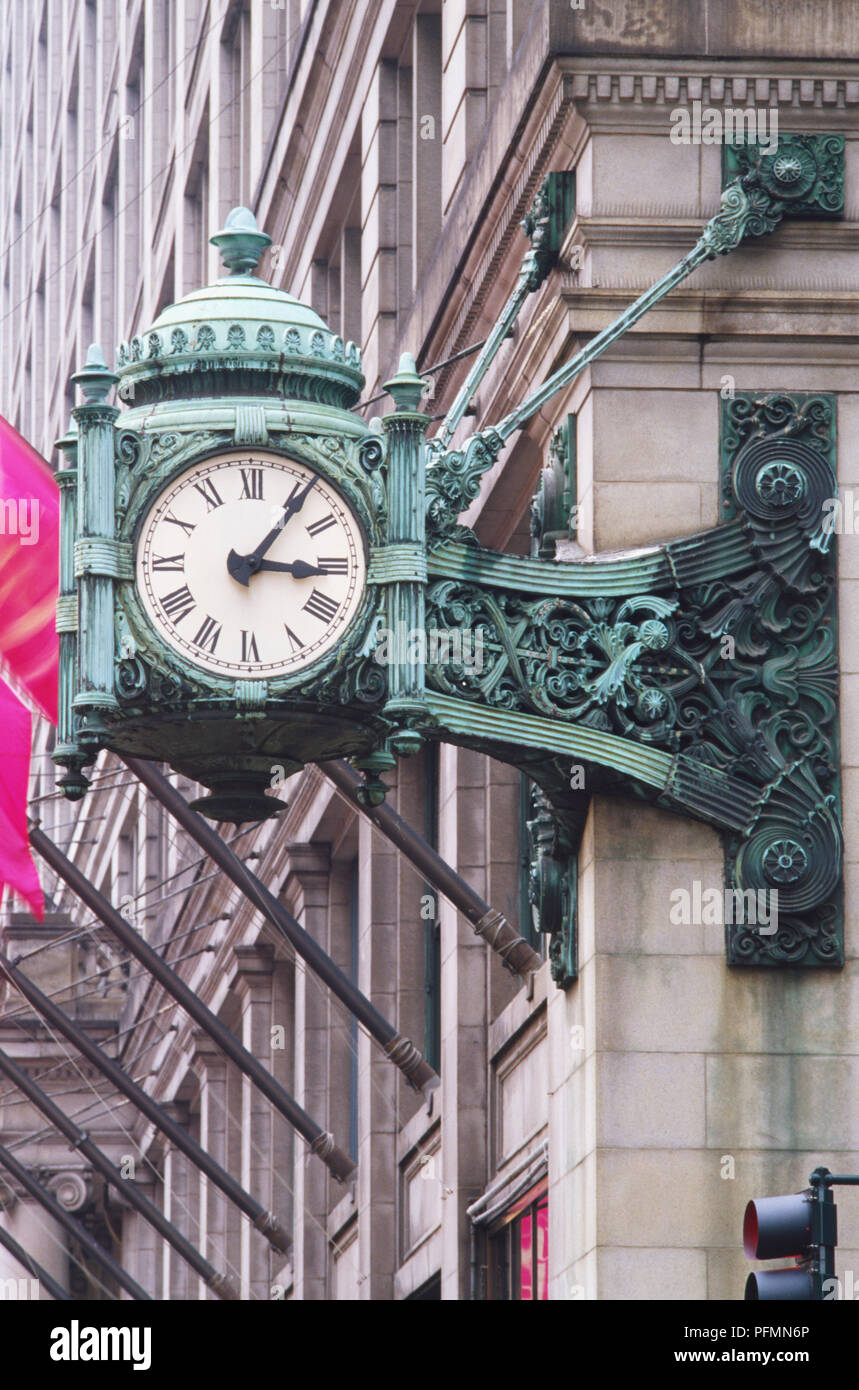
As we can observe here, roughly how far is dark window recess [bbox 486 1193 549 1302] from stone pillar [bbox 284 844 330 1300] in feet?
33.6

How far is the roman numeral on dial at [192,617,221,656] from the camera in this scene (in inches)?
617

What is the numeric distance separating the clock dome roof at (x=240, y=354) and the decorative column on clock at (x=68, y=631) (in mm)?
609

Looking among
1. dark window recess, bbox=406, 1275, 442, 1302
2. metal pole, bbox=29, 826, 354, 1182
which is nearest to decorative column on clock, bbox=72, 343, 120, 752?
dark window recess, bbox=406, 1275, 442, 1302

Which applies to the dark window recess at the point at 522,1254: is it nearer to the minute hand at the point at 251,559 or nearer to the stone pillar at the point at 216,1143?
the minute hand at the point at 251,559

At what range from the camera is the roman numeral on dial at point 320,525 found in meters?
15.9

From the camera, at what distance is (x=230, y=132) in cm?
4278

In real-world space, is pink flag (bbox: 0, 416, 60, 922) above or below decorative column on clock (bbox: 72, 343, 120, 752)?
above

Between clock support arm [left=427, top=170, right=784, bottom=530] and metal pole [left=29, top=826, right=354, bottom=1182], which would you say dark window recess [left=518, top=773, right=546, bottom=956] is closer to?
clock support arm [left=427, top=170, right=784, bottom=530]

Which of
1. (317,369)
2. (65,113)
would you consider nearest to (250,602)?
(317,369)

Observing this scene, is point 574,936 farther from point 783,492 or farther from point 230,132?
point 230,132

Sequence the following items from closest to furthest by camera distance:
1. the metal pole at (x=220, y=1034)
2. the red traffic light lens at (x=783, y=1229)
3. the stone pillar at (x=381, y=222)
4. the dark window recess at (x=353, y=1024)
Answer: the red traffic light lens at (x=783, y=1229) → the stone pillar at (x=381, y=222) → the metal pole at (x=220, y=1034) → the dark window recess at (x=353, y=1024)

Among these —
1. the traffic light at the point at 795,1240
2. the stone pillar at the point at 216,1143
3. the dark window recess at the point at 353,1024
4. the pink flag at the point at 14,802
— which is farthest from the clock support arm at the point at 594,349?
the stone pillar at the point at 216,1143

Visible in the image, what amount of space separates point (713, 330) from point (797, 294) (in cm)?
50

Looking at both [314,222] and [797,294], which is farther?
[314,222]
